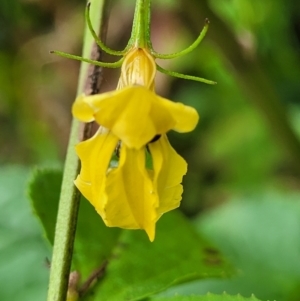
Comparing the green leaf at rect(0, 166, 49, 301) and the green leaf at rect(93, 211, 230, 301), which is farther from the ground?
the green leaf at rect(93, 211, 230, 301)

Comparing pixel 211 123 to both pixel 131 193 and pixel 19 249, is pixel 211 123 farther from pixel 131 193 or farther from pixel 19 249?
pixel 131 193

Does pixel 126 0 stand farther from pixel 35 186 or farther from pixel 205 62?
pixel 35 186

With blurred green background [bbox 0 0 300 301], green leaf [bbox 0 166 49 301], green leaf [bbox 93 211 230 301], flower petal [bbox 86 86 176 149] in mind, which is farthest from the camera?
blurred green background [bbox 0 0 300 301]

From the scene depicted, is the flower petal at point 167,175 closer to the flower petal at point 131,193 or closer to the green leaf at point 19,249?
the flower petal at point 131,193

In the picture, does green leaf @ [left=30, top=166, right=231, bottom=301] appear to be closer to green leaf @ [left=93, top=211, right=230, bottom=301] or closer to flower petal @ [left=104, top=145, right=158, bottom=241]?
green leaf @ [left=93, top=211, right=230, bottom=301]

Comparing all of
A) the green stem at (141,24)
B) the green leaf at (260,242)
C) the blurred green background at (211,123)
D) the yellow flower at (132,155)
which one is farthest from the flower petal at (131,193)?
the green leaf at (260,242)

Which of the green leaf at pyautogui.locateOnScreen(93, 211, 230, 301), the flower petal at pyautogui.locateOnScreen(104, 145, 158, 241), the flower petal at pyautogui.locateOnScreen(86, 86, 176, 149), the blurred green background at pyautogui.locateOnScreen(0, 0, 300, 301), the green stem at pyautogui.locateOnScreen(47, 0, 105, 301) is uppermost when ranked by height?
the flower petal at pyautogui.locateOnScreen(86, 86, 176, 149)

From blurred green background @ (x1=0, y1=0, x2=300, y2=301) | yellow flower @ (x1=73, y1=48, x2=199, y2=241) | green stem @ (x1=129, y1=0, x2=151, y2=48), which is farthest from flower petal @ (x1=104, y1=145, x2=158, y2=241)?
blurred green background @ (x1=0, y1=0, x2=300, y2=301)

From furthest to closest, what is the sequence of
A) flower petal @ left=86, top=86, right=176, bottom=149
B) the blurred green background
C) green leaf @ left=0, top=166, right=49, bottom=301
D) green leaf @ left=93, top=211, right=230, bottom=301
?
the blurred green background, green leaf @ left=0, top=166, right=49, bottom=301, green leaf @ left=93, top=211, right=230, bottom=301, flower petal @ left=86, top=86, right=176, bottom=149
